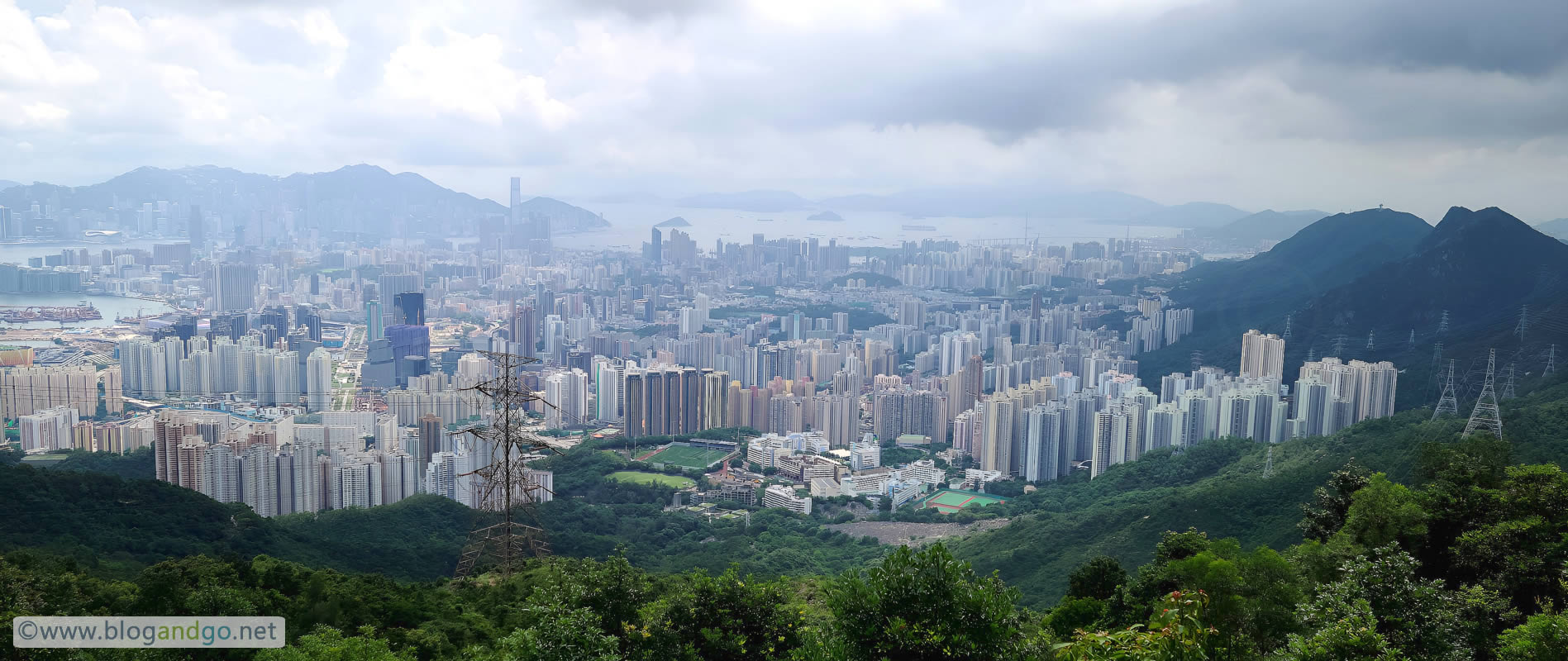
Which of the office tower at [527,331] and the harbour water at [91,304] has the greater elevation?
the harbour water at [91,304]

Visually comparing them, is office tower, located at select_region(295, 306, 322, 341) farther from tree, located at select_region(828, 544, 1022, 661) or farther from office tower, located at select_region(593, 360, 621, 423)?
tree, located at select_region(828, 544, 1022, 661)

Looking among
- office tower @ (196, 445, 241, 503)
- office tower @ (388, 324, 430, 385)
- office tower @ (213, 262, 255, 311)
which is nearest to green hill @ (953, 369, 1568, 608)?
office tower @ (196, 445, 241, 503)

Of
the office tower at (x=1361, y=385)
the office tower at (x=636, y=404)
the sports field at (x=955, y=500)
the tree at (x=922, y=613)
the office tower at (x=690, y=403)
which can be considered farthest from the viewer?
the office tower at (x=690, y=403)

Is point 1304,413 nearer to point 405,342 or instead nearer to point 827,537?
point 827,537

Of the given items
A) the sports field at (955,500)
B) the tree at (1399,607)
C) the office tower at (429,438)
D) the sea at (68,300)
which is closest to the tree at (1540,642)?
the tree at (1399,607)

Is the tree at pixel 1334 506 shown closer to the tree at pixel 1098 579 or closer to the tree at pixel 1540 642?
the tree at pixel 1098 579

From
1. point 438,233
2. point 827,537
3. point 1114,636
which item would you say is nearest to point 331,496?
point 827,537

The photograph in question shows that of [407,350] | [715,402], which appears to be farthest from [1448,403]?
[407,350]
